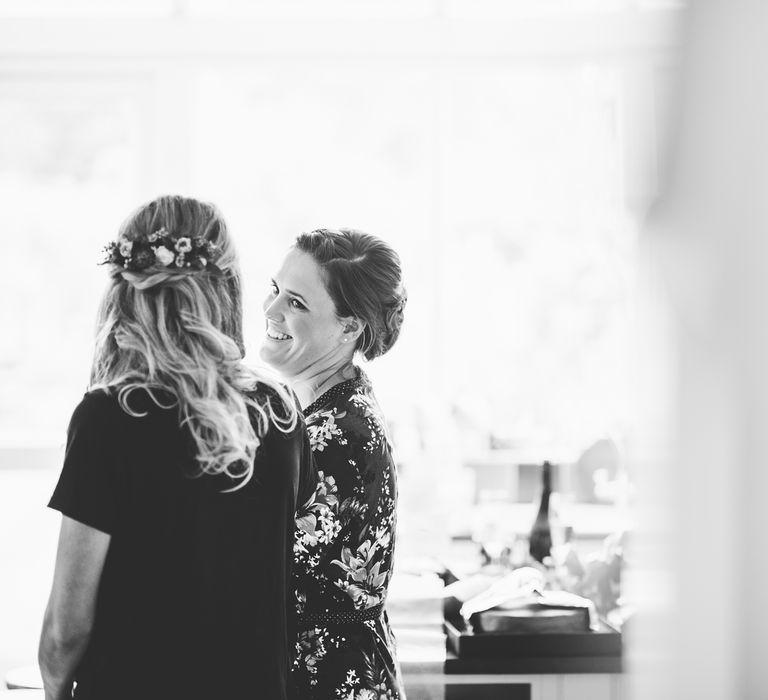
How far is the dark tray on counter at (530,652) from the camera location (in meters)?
2.21

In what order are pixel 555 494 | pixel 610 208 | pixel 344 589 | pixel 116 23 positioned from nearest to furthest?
pixel 344 589 < pixel 555 494 < pixel 116 23 < pixel 610 208

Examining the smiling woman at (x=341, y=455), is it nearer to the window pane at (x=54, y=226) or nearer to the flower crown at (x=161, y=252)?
the flower crown at (x=161, y=252)

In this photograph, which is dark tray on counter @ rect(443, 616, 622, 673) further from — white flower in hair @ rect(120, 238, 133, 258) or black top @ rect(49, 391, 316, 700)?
white flower in hair @ rect(120, 238, 133, 258)

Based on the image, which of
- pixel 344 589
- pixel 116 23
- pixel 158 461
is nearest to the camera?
pixel 158 461

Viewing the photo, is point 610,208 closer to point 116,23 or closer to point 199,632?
point 116,23

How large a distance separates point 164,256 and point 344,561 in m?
0.57

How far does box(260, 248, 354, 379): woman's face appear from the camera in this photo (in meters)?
1.63

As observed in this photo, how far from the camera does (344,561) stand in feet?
4.87

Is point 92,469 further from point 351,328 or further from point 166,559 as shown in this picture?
point 351,328

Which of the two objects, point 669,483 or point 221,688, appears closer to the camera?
point 669,483

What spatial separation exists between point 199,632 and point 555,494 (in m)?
1.79

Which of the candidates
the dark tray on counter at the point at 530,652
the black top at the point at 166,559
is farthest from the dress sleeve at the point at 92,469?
the dark tray on counter at the point at 530,652

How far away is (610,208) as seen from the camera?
438 centimetres

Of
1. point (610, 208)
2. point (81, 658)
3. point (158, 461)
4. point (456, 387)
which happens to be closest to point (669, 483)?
point (158, 461)
